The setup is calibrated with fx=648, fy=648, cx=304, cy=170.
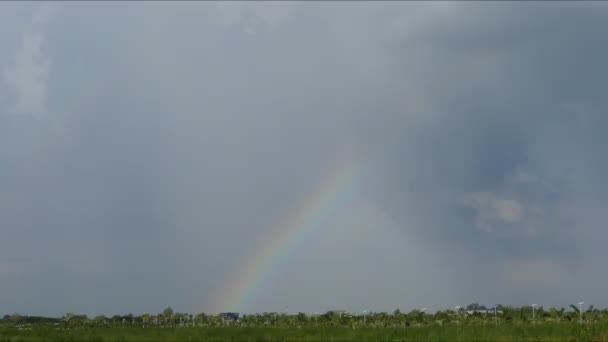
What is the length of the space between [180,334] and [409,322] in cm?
3299

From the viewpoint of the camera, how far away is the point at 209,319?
94.3 meters

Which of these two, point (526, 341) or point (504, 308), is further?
point (504, 308)

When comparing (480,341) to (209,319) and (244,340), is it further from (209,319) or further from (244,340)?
(209,319)

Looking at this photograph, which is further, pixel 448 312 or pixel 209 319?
pixel 209 319

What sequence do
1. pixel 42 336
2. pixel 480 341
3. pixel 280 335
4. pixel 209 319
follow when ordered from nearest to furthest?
pixel 480 341, pixel 280 335, pixel 42 336, pixel 209 319

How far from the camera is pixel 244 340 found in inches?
1206

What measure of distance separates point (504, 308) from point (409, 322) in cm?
896

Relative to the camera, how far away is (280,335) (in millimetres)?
32406

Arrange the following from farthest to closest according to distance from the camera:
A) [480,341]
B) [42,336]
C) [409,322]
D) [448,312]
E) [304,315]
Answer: [304,315] → [448,312] → [409,322] → [42,336] → [480,341]

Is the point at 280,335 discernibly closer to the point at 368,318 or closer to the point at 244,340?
the point at 244,340

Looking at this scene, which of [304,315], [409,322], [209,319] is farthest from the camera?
[209,319]

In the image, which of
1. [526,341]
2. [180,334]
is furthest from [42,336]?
[526,341]

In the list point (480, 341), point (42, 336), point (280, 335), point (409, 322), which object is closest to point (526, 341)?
point (480, 341)

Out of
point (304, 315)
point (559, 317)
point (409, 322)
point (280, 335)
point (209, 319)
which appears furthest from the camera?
point (209, 319)
